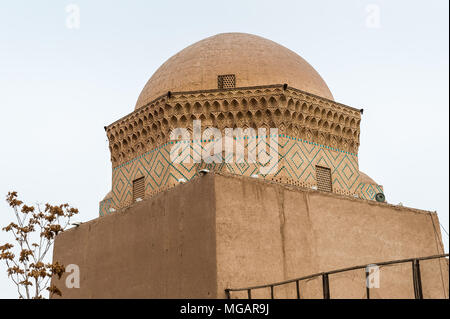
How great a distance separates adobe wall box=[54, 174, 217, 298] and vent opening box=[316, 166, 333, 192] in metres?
4.28

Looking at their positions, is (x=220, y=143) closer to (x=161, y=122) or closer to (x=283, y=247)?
(x=161, y=122)

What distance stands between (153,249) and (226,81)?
495cm

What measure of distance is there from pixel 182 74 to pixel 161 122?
1258 mm

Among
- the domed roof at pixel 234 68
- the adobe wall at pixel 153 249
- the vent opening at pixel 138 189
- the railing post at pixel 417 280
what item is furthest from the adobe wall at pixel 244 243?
the domed roof at pixel 234 68

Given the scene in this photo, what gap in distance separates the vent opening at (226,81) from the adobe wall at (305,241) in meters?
4.24

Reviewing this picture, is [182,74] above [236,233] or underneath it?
above

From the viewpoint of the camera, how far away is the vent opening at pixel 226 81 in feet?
39.9

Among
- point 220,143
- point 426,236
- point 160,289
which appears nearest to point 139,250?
point 160,289

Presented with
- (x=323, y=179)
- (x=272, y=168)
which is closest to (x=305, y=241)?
(x=272, y=168)

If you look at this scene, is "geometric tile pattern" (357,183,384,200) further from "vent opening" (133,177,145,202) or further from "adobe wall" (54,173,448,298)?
"vent opening" (133,177,145,202)

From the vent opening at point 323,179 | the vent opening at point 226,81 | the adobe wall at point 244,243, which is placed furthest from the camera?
the vent opening at point 226,81

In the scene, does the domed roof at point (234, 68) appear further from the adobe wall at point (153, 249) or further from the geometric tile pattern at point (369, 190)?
the adobe wall at point (153, 249)
